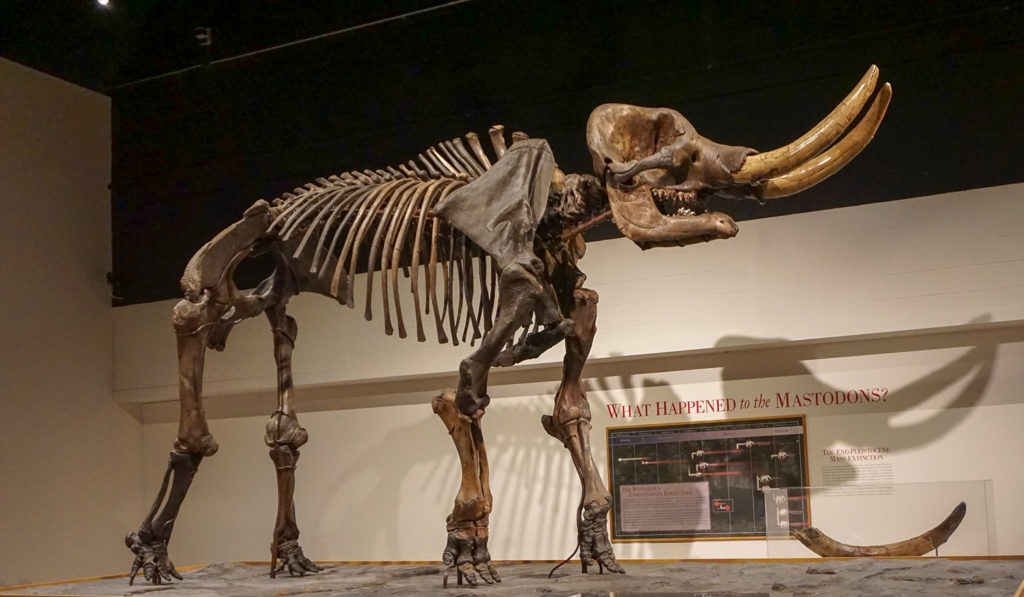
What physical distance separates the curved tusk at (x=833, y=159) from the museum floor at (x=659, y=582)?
5.32 ft

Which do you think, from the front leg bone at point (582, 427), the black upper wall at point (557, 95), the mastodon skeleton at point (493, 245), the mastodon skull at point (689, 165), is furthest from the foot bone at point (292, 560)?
the mastodon skull at point (689, 165)

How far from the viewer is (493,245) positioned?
181 inches

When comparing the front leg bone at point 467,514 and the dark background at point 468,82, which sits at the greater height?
the dark background at point 468,82

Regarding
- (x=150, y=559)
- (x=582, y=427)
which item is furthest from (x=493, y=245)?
(x=150, y=559)

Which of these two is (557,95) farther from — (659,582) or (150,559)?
(150,559)

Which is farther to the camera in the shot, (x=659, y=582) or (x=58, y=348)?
(x=58, y=348)

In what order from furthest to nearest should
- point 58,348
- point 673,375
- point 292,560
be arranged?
point 58,348
point 673,375
point 292,560

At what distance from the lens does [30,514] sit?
7.22 metres

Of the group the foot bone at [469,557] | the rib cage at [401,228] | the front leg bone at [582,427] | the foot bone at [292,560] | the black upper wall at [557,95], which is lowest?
the foot bone at [292,560]

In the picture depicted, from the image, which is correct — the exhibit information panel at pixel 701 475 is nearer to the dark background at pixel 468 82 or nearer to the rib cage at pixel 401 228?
the dark background at pixel 468 82

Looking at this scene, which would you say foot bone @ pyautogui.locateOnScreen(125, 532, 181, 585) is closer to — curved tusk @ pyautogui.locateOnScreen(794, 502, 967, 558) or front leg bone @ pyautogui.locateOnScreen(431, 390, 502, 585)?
front leg bone @ pyautogui.locateOnScreen(431, 390, 502, 585)

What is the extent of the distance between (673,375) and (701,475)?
2.10 feet

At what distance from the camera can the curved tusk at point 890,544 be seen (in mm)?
4855

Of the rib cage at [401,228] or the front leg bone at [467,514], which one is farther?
the rib cage at [401,228]
